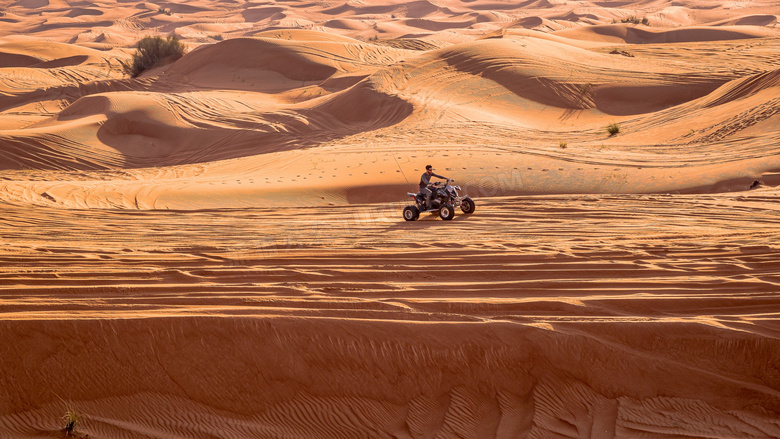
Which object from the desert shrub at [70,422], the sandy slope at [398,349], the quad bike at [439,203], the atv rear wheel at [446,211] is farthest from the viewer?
the quad bike at [439,203]

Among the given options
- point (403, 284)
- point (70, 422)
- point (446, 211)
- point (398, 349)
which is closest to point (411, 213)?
point (446, 211)

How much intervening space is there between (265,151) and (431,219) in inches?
407

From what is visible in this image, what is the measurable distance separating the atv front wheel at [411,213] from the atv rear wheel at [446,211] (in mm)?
365

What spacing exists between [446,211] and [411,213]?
0.54 metres

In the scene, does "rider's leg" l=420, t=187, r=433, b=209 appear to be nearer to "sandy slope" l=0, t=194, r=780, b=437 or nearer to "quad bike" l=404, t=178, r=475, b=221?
"quad bike" l=404, t=178, r=475, b=221

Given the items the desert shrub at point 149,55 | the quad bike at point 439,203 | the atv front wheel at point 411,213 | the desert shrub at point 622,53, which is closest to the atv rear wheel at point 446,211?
the quad bike at point 439,203

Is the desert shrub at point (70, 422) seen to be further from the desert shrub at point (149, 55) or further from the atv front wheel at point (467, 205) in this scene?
the desert shrub at point (149, 55)

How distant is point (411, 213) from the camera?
386 inches

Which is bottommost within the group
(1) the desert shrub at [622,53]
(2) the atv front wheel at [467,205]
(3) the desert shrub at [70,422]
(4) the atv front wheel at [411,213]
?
(3) the desert shrub at [70,422]

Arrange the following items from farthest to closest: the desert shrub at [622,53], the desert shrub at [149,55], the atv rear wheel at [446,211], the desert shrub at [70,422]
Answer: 1. the desert shrub at [149,55]
2. the desert shrub at [622,53]
3. the atv rear wheel at [446,211]
4. the desert shrub at [70,422]

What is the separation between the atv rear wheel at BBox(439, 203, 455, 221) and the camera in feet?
31.6

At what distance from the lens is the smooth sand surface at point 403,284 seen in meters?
4.38

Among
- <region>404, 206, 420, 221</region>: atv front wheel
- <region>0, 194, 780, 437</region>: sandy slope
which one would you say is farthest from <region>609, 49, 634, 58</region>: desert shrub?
<region>0, 194, 780, 437</region>: sandy slope

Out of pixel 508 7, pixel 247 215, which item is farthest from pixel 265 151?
pixel 508 7
